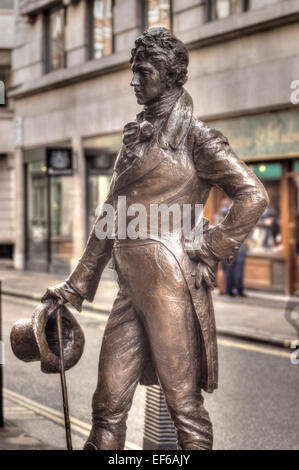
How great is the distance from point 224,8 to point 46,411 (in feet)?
39.8

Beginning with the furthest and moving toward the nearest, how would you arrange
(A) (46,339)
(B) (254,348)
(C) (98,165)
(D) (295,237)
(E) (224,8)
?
1. (C) (98,165)
2. (E) (224,8)
3. (D) (295,237)
4. (B) (254,348)
5. (A) (46,339)

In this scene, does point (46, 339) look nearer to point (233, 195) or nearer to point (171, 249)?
point (171, 249)

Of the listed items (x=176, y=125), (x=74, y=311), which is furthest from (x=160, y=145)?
(x=74, y=311)

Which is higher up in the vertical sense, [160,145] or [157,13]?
[157,13]

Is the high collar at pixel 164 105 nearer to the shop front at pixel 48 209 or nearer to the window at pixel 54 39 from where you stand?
the shop front at pixel 48 209

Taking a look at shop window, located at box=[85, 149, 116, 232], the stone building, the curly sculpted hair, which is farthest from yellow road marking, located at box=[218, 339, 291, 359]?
the stone building

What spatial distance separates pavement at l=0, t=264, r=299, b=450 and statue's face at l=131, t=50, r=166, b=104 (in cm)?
331

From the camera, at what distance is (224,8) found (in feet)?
56.7

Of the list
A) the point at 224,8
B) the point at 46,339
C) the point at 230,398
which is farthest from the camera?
the point at 224,8

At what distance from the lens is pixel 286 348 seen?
1109cm

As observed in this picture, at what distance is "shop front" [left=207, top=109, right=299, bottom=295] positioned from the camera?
52.6 ft
